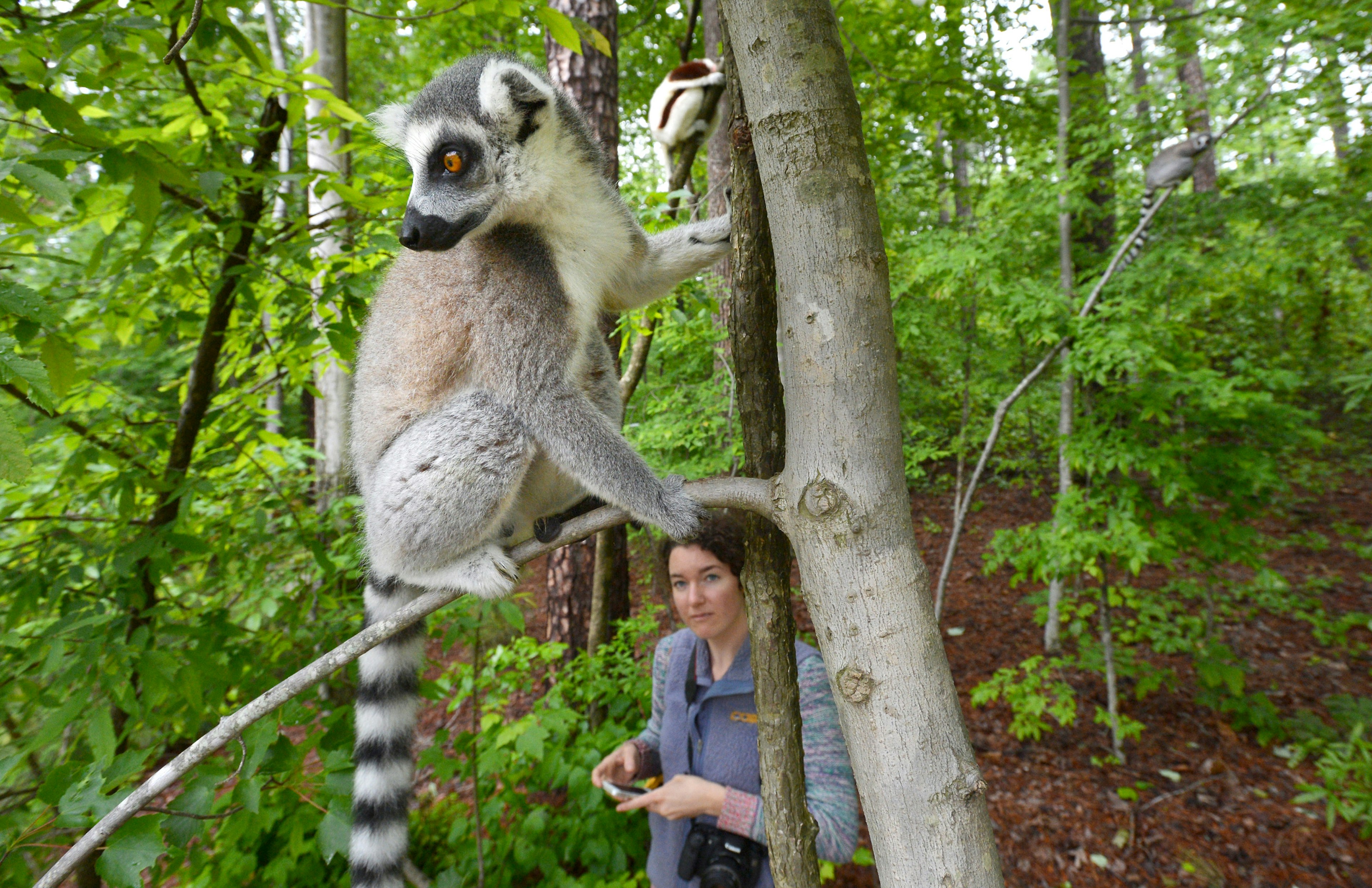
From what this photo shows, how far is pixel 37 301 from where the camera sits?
147cm

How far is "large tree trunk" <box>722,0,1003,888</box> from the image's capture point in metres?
1.13

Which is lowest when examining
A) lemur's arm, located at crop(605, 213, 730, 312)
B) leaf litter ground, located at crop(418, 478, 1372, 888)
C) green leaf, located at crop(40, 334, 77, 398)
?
leaf litter ground, located at crop(418, 478, 1372, 888)

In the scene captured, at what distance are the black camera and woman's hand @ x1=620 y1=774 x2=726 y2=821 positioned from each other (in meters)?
0.11

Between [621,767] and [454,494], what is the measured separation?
67.0 inches

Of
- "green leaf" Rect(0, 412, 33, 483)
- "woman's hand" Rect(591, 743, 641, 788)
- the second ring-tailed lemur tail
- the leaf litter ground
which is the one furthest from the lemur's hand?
the second ring-tailed lemur tail

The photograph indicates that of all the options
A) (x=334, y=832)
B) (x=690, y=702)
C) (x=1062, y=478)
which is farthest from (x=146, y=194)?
(x=1062, y=478)

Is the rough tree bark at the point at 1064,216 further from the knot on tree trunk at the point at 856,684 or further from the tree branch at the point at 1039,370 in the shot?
the knot on tree trunk at the point at 856,684

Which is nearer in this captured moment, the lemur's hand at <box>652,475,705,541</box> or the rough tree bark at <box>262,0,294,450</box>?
the lemur's hand at <box>652,475,705,541</box>

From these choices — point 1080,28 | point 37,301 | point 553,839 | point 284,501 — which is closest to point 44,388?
point 37,301

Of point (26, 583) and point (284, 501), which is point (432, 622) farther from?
point (26, 583)

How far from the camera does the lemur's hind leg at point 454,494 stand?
7.47 feet

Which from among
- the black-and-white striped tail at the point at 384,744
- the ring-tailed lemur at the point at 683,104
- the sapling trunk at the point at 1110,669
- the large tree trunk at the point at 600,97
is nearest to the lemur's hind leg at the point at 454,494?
the black-and-white striped tail at the point at 384,744

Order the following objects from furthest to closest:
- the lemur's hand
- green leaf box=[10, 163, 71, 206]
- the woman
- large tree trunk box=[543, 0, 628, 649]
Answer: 1. large tree trunk box=[543, 0, 628, 649]
2. the woman
3. the lemur's hand
4. green leaf box=[10, 163, 71, 206]

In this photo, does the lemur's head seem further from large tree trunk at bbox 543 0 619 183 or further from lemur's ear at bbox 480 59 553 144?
large tree trunk at bbox 543 0 619 183
